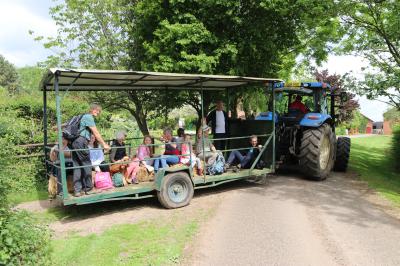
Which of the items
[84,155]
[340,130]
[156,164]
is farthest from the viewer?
[340,130]

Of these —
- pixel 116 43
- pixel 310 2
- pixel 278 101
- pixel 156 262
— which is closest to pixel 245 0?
pixel 310 2

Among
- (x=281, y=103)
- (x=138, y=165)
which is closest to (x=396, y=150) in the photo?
(x=281, y=103)

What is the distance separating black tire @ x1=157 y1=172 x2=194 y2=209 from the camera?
7.25 m

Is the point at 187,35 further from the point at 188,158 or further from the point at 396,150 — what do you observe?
the point at 396,150

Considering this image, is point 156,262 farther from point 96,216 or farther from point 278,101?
point 278,101

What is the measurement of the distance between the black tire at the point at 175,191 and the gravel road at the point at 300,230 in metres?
0.74

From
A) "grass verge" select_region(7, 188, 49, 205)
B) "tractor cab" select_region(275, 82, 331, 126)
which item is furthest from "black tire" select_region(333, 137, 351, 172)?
"grass verge" select_region(7, 188, 49, 205)

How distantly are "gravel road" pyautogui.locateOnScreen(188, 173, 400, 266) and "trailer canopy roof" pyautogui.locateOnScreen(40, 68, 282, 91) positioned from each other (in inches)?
106

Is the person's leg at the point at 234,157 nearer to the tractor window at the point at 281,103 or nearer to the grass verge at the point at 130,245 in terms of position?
the tractor window at the point at 281,103

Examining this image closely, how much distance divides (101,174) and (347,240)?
175 inches

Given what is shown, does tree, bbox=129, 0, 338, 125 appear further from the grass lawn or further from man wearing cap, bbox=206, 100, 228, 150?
the grass lawn

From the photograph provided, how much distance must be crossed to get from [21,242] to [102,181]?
3165 mm

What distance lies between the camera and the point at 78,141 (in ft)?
22.6

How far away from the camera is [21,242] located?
3.96m
